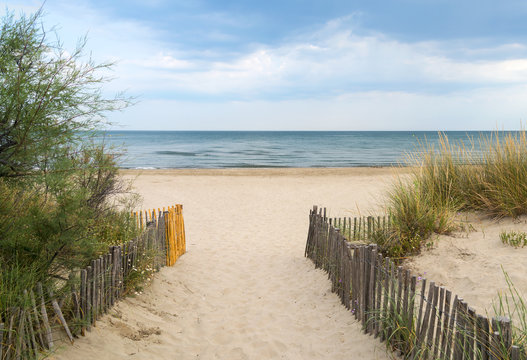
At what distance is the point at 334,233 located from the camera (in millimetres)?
6055

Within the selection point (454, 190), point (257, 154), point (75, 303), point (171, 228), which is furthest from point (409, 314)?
point (257, 154)

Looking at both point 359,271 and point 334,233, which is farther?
point 334,233

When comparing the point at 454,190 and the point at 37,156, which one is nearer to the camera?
the point at 37,156

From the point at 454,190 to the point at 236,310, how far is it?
4838 millimetres

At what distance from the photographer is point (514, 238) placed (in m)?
5.93

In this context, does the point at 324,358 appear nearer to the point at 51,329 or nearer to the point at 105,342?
the point at 105,342

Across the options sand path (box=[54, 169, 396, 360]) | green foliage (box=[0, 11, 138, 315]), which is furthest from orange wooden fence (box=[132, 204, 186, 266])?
green foliage (box=[0, 11, 138, 315])

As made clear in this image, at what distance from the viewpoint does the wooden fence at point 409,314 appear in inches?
115

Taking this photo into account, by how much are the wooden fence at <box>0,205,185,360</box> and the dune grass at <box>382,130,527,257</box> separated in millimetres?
3887

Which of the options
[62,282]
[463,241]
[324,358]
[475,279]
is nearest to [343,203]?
[463,241]

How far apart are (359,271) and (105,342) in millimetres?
3004

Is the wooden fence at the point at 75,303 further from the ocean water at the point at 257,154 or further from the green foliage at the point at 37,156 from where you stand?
the ocean water at the point at 257,154

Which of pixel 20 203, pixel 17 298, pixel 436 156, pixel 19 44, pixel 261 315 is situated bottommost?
pixel 261 315

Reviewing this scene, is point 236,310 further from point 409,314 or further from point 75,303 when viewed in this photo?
point 409,314
